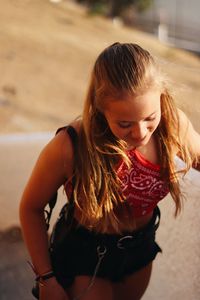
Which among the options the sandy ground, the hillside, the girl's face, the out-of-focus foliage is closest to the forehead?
the girl's face

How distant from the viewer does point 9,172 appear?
64.4 inches

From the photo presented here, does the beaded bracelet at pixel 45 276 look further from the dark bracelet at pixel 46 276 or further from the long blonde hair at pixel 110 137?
the long blonde hair at pixel 110 137

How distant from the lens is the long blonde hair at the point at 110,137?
0.92 metres

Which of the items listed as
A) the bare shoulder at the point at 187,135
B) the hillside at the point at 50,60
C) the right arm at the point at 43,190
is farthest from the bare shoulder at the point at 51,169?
the hillside at the point at 50,60

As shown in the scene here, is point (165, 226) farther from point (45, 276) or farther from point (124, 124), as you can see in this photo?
point (124, 124)

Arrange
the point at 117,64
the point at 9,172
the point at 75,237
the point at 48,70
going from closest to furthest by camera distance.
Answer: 1. the point at 117,64
2. the point at 75,237
3. the point at 9,172
4. the point at 48,70

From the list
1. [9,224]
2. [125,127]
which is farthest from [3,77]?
[125,127]

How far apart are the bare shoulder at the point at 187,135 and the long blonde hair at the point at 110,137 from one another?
18 millimetres

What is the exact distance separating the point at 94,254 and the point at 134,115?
35 centimetres

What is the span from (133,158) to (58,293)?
0.30 m

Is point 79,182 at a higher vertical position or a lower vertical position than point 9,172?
higher

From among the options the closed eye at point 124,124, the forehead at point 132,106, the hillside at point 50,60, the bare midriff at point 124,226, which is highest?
the forehead at point 132,106

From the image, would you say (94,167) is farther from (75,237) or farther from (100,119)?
(75,237)

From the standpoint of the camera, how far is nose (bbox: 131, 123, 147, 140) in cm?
92
